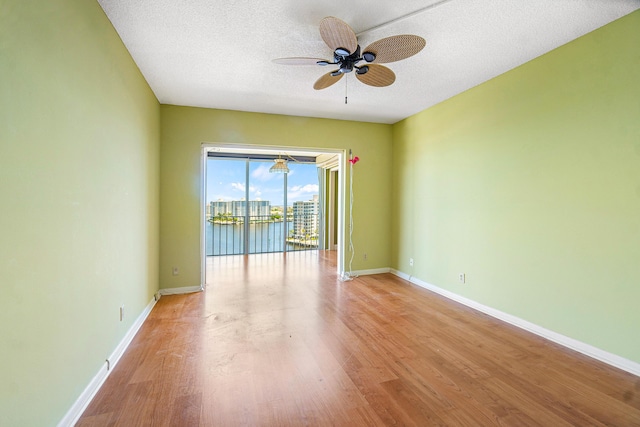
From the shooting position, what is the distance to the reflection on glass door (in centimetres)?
721

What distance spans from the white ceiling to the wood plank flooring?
264 centimetres

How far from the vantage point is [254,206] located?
7.44 metres

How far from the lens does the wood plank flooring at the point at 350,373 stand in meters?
1.67

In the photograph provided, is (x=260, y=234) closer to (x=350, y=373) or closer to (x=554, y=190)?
(x=350, y=373)

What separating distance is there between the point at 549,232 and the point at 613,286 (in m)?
0.60

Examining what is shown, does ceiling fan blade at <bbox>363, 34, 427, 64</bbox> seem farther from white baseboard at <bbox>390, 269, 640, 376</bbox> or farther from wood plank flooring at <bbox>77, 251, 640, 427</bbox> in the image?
white baseboard at <bbox>390, 269, 640, 376</bbox>

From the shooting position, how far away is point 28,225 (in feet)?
4.11

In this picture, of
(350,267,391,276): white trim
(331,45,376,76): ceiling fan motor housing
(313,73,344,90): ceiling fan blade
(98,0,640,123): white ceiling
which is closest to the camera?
(98,0,640,123): white ceiling

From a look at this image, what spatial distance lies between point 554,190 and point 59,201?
371cm

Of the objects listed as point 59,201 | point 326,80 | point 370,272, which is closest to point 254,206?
point 370,272

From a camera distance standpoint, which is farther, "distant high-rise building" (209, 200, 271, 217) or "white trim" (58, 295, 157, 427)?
"distant high-rise building" (209, 200, 271, 217)

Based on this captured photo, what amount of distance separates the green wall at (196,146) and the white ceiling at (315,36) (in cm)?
57

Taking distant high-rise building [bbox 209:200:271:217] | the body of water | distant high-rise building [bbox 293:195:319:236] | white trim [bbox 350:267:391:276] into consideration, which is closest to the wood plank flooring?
white trim [bbox 350:267:391:276]

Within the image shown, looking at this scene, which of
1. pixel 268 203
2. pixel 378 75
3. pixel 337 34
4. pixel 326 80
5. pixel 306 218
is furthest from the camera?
pixel 306 218
